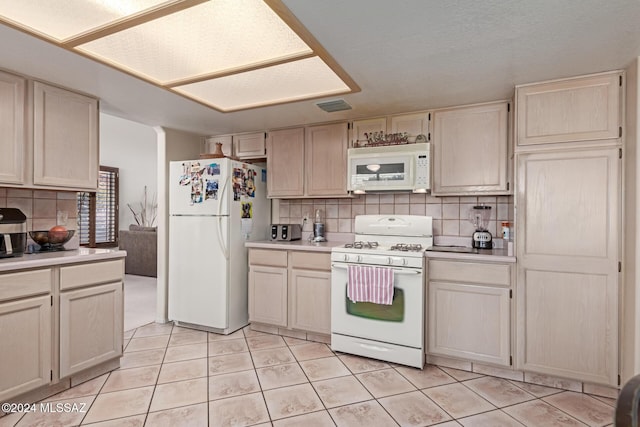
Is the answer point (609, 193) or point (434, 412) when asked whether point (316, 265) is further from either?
point (609, 193)

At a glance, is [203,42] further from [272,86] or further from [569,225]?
[569,225]

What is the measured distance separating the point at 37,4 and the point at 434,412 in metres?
2.89

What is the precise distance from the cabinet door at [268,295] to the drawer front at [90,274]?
3.95ft

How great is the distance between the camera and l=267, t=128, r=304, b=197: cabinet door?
3400mm

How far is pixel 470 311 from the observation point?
8.05 feet

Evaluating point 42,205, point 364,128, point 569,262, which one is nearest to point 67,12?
point 42,205

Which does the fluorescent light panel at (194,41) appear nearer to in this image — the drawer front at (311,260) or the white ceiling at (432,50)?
the white ceiling at (432,50)

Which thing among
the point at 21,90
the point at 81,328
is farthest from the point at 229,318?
the point at 21,90

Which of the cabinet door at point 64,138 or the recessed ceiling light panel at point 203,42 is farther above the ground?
the recessed ceiling light panel at point 203,42

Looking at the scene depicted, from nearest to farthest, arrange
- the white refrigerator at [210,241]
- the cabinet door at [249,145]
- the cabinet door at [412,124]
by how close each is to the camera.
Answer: the cabinet door at [412,124]
the white refrigerator at [210,241]
the cabinet door at [249,145]

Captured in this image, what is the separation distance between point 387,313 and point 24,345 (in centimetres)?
234

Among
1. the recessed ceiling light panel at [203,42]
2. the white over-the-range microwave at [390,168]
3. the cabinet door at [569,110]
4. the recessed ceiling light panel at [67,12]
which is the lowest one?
the white over-the-range microwave at [390,168]

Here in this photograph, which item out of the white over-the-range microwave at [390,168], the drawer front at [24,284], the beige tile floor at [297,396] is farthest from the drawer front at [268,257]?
the drawer front at [24,284]

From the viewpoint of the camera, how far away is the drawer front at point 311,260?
2.96m
